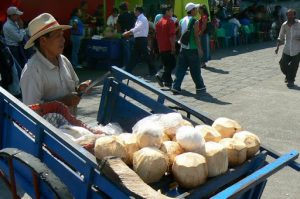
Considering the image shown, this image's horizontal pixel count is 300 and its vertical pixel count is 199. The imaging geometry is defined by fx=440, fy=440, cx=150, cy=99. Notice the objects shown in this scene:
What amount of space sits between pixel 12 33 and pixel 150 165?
719 centimetres

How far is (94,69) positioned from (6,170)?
960cm

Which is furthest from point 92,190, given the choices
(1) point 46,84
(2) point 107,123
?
(2) point 107,123

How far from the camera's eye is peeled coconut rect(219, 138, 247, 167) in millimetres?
2906

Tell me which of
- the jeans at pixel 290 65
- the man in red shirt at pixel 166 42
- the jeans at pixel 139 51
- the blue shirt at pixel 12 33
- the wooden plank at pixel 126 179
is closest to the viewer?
the wooden plank at pixel 126 179

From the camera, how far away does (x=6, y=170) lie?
3.39 m

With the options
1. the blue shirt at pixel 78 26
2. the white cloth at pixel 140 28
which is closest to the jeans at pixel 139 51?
the white cloth at pixel 140 28

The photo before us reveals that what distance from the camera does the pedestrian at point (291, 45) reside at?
402 inches

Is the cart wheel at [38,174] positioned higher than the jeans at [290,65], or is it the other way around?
the cart wheel at [38,174]

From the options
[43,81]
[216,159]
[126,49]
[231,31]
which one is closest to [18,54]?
[126,49]

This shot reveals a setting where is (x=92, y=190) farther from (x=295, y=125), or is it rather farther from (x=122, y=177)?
(x=295, y=125)

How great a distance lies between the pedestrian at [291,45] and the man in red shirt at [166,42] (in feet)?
8.78

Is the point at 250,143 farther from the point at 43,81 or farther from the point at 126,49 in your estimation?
the point at 126,49

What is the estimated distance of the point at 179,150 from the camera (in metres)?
2.84

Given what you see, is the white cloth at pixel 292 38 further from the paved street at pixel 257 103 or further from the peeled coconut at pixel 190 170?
the peeled coconut at pixel 190 170
